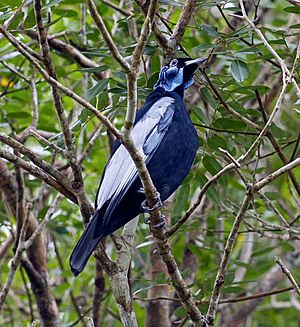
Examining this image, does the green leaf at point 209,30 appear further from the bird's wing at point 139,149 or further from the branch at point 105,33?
the branch at point 105,33

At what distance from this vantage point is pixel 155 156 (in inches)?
125

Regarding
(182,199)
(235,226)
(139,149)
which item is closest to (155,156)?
(139,149)

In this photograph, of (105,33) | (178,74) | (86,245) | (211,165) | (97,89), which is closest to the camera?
(105,33)

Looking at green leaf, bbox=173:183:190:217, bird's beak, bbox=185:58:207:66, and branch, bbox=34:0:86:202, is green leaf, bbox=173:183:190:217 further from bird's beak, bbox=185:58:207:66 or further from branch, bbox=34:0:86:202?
branch, bbox=34:0:86:202

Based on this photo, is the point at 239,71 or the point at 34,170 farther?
the point at 239,71

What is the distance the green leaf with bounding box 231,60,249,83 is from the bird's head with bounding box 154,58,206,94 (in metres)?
0.17

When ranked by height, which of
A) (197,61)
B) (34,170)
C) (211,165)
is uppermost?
(197,61)

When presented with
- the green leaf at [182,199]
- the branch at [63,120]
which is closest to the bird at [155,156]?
the branch at [63,120]

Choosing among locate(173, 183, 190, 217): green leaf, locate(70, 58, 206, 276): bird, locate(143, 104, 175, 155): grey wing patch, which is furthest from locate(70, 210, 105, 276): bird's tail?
locate(173, 183, 190, 217): green leaf

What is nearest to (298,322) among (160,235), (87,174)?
(87,174)

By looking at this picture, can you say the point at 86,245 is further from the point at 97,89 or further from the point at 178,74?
the point at 178,74

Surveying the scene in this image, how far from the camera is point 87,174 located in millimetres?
4895

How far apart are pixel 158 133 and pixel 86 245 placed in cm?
62

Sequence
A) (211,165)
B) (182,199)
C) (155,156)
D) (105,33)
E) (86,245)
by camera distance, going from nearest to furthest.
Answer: (105,33) < (86,245) < (155,156) < (211,165) < (182,199)
